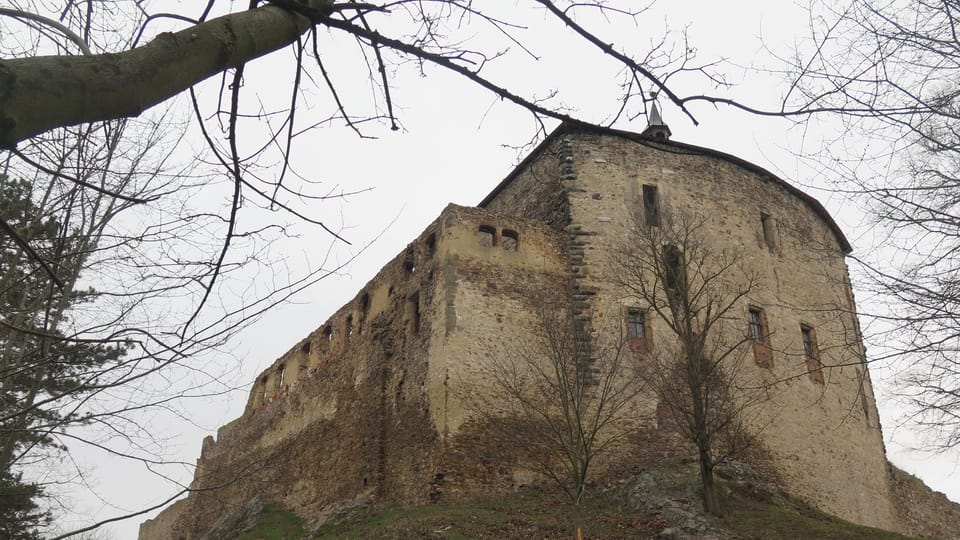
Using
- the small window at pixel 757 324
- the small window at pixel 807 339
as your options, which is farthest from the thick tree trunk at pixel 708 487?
the small window at pixel 807 339

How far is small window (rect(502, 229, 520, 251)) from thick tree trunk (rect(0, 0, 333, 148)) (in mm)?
14943

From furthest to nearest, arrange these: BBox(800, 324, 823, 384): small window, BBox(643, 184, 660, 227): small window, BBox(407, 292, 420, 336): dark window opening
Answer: BBox(800, 324, 823, 384): small window → BBox(643, 184, 660, 227): small window → BBox(407, 292, 420, 336): dark window opening

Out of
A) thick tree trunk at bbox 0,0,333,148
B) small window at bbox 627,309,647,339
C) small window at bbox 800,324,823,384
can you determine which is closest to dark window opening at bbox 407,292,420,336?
small window at bbox 627,309,647,339

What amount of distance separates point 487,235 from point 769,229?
8582 mm

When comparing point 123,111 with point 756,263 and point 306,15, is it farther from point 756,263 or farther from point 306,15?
point 756,263

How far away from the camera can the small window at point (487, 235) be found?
17875 millimetres

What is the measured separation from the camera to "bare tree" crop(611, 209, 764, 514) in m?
15.7

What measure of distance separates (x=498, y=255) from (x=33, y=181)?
39.5 ft

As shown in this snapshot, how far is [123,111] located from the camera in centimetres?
256

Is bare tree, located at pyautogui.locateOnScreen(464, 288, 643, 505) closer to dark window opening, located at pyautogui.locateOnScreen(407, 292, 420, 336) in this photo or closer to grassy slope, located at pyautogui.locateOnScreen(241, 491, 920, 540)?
grassy slope, located at pyautogui.locateOnScreen(241, 491, 920, 540)

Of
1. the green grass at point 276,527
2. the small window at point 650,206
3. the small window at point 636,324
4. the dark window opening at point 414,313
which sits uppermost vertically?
the small window at point 650,206

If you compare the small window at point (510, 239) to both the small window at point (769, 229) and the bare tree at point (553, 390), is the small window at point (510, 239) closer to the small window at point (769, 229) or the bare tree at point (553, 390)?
the bare tree at point (553, 390)

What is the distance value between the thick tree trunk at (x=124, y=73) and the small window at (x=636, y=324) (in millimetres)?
15500

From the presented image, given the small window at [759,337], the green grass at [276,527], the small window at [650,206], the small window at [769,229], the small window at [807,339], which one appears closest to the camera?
the small window at [759,337]
